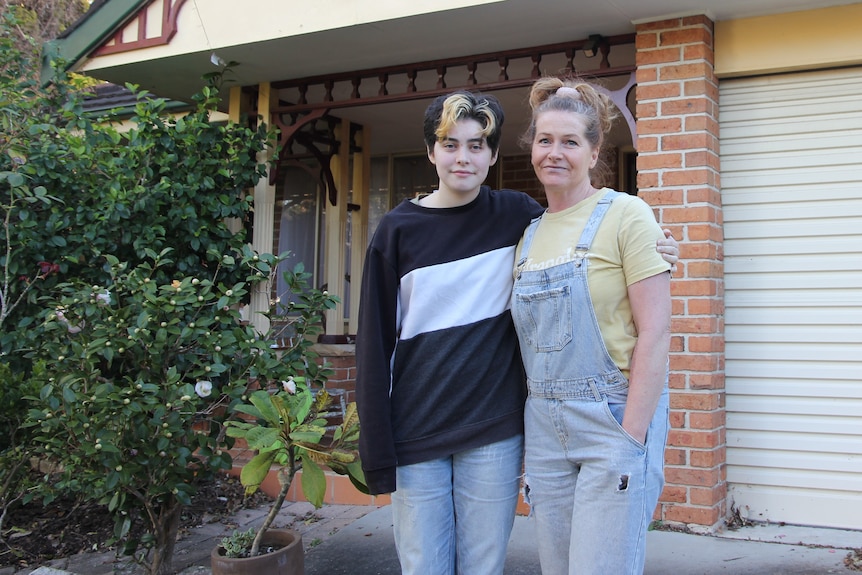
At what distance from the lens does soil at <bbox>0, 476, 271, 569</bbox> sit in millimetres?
4277

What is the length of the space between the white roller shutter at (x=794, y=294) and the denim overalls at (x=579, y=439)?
8.01ft

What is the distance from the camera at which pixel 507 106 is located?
20.1 ft

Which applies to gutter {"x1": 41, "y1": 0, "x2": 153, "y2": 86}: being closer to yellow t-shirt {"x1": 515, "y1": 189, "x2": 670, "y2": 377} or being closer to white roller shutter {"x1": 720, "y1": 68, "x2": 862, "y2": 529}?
white roller shutter {"x1": 720, "y1": 68, "x2": 862, "y2": 529}

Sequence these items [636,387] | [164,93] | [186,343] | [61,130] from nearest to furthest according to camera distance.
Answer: [636,387] < [186,343] < [61,130] < [164,93]

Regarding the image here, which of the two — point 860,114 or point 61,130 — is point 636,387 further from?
point 61,130

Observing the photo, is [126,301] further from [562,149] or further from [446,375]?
[562,149]

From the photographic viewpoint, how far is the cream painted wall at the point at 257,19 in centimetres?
434

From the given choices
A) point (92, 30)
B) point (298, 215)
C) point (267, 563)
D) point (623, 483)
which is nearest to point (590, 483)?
point (623, 483)

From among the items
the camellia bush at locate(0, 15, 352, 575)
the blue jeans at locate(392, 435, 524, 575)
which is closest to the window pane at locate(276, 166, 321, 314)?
the camellia bush at locate(0, 15, 352, 575)

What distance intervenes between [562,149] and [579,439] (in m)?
0.78

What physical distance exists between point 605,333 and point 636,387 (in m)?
0.16

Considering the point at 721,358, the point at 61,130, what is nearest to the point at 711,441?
the point at 721,358

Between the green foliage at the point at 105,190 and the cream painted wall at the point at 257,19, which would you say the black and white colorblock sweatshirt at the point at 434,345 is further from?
the cream painted wall at the point at 257,19

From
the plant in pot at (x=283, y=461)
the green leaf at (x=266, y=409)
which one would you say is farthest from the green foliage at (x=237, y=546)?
the green leaf at (x=266, y=409)
